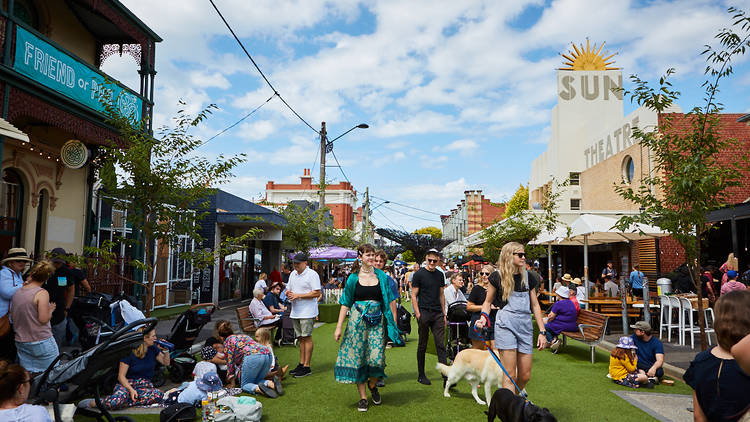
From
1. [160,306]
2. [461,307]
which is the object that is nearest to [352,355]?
[461,307]

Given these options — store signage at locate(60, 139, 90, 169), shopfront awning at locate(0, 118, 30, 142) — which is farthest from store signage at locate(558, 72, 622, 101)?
shopfront awning at locate(0, 118, 30, 142)

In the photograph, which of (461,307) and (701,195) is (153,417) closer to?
(461,307)

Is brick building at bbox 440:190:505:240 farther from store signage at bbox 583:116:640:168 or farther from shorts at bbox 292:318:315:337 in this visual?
shorts at bbox 292:318:315:337

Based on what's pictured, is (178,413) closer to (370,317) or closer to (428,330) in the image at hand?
(370,317)

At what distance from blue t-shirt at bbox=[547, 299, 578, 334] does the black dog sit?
17.9ft

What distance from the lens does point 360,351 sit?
5.41 metres

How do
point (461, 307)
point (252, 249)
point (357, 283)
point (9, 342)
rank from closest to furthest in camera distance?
1. point (357, 283)
2. point (9, 342)
3. point (461, 307)
4. point (252, 249)

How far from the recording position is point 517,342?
4879 millimetres

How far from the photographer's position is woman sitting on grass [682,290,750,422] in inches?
91.4

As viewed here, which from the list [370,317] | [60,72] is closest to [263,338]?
[370,317]

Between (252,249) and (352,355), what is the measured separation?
59.5 ft

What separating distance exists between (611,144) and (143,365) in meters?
23.3

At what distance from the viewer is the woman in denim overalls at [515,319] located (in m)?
4.84

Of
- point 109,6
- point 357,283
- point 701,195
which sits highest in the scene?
point 109,6
